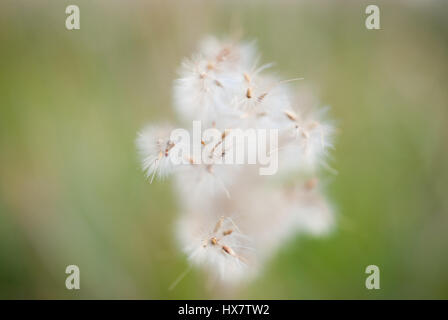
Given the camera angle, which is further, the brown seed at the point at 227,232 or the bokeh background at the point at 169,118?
the bokeh background at the point at 169,118

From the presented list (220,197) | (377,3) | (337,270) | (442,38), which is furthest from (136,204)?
(442,38)

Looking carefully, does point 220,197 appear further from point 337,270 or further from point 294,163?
point 337,270

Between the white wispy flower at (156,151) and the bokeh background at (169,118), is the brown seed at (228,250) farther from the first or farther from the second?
the bokeh background at (169,118)

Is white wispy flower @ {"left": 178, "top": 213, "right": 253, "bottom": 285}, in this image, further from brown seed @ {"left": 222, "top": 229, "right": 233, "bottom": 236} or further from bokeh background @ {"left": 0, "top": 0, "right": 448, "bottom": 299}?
bokeh background @ {"left": 0, "top": 0, "right": 448, "bottom": 299}

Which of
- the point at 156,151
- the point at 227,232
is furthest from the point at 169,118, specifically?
the point at 227,232

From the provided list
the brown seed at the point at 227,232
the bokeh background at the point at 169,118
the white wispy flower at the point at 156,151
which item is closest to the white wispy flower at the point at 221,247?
the brown seed at the point at 227,232

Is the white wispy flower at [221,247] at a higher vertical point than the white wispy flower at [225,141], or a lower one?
lower

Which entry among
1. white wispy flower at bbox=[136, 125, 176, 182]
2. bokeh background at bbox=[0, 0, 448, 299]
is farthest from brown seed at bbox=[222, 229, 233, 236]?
bokeh background at bbox=[0, 0, 448, 299]

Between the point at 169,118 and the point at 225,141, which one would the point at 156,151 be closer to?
the point at 225,141

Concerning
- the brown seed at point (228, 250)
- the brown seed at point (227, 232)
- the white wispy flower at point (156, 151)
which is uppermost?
the white wispy flower at point (156, 151)
